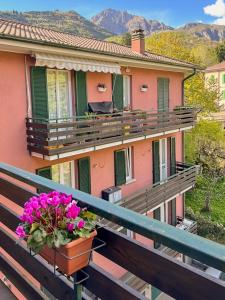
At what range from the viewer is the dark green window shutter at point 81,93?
12631 millimetres

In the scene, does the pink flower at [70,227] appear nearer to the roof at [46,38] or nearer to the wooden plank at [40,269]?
the wooden plank at [40,269]

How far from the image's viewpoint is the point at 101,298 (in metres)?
2.30

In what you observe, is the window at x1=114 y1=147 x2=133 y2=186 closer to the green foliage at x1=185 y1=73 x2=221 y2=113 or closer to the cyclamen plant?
the cyclamen plant

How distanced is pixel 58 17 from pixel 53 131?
108 meters

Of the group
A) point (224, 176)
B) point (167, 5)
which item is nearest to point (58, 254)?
point (224, 176)

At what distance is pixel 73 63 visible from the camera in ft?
37.4

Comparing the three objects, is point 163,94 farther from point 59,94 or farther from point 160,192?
point 59,94

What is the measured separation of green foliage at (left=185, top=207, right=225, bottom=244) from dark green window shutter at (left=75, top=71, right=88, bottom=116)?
13.7 meters

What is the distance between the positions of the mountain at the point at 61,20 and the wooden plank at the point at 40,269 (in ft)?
311

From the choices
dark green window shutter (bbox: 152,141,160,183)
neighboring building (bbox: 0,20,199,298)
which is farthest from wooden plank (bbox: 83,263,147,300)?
dark green window shutter (bbox: 152,141,160,183)

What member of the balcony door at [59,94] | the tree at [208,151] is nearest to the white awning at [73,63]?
the balcony door at [59,94]

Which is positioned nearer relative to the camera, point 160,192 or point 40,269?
point 40,269

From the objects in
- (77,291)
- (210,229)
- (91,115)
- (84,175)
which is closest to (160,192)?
(84,175)

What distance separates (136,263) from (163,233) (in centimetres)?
36
